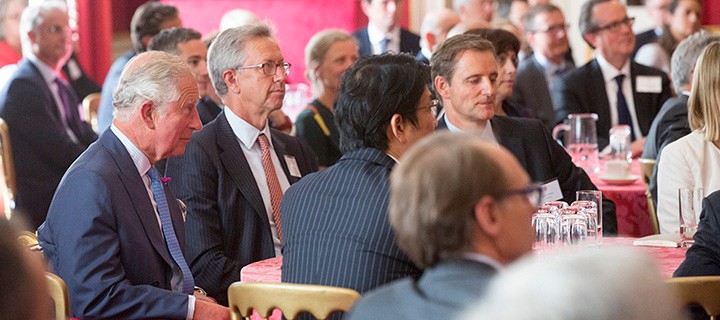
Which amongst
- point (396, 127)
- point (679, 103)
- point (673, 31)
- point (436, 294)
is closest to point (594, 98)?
point (679, 103)

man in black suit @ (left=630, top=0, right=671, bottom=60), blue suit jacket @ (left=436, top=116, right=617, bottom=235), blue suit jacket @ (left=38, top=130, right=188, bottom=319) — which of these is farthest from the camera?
man in black suit @ (left=630, top=0, right=671, bottom=60)

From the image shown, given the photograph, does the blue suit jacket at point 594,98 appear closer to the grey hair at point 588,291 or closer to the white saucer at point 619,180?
the white saucer at point 619,180

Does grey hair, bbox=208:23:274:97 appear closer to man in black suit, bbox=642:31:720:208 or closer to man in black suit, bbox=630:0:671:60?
man in black suit, bbox=642:31:720:208

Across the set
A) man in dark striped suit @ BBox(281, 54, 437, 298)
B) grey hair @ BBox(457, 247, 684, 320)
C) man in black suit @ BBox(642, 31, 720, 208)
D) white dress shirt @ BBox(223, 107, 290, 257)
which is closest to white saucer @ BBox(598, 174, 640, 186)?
man in black suit @ BBox(642, 31, 720, 208)

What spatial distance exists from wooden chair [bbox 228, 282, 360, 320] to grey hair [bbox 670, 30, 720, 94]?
339cm

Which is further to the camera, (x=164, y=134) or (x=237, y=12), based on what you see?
(x=237, y=12)

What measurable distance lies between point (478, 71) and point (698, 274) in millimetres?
1675

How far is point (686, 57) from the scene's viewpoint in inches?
227

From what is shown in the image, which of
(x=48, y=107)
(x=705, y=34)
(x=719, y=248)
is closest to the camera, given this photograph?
(x=719, y=248)

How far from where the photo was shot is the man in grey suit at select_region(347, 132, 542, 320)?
197 cm

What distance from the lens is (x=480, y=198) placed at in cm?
199

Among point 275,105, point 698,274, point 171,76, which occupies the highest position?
point 171,76

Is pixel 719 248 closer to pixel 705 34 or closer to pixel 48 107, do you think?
pixel 705 34

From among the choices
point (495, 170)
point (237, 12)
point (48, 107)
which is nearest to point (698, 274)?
point (495, 170)
